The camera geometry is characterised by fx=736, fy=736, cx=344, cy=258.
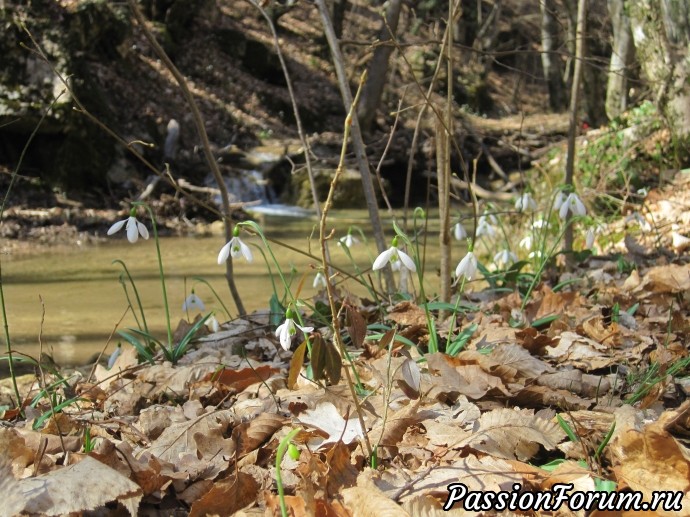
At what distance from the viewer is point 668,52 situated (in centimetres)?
663

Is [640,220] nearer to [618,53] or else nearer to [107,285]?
[107,285]

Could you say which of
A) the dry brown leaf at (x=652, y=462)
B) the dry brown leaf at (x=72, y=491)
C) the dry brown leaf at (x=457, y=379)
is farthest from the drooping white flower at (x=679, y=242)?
the dry brown leaf at (x=72, y=491)

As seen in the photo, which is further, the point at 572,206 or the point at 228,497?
the point at 572,206

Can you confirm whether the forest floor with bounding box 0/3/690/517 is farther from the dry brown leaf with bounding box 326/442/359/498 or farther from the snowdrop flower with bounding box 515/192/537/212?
the snowdrop flower with bounding box 515/192/537/212

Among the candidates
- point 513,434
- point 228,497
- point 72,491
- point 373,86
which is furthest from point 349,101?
point 373,86

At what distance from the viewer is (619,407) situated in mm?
1990

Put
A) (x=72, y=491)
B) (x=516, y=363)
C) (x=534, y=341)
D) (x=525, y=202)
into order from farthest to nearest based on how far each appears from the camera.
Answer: (x=525, y=202) → (x=534, y=341) → (x=516, y=363) → (x=72, y=491)

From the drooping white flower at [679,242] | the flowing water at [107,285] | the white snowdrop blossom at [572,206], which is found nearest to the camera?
the white snowdrop blossom at [572,206]

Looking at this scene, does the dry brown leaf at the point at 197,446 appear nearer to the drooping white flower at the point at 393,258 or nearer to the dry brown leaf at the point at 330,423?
the dry brown leaf at the point at 330,423

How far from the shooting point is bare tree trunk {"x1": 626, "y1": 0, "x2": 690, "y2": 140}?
6488 millimetres

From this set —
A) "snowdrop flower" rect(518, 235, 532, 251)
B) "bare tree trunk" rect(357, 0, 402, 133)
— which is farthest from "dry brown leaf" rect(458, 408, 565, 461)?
"bare tree trunk" rect(357, 0, 402, 133)

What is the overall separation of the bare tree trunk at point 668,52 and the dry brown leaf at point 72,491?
19.7 ft

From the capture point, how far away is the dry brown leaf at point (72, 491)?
4.82 feet

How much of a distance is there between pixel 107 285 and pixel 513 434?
6.14 metres
